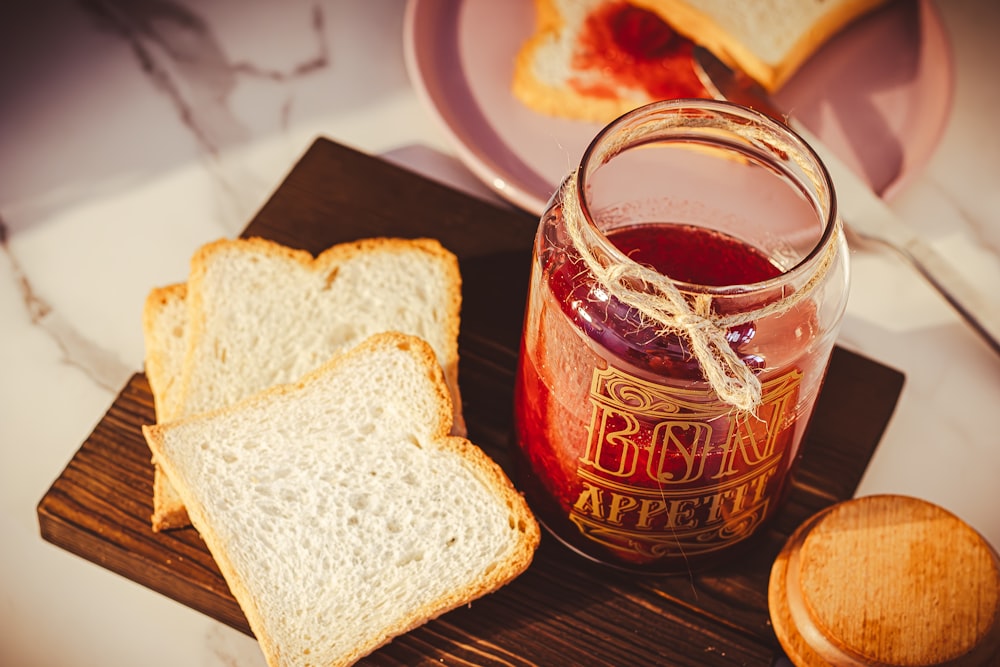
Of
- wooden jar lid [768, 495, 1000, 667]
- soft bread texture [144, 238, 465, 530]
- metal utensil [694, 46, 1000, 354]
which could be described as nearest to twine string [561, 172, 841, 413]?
wooden jar lid [768, 495, 1000, 667]

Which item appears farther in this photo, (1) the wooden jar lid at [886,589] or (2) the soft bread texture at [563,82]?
(2) the soft bread texture at [563,82]

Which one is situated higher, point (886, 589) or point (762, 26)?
point (762, 26)

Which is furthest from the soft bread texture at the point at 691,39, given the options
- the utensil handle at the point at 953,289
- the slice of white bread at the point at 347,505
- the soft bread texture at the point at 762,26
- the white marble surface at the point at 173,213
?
the slice of white bread at the point at 347,505

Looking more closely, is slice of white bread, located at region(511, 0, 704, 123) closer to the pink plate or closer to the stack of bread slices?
the pink plate

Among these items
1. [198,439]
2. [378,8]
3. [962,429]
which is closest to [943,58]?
[962,429]

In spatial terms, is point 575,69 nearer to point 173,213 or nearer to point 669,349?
point 173,213

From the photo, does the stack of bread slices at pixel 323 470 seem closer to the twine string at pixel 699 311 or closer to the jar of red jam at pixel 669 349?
the jar of red jam at pixel 669 349

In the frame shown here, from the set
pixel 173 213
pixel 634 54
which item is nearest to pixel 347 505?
pixel 173 213
